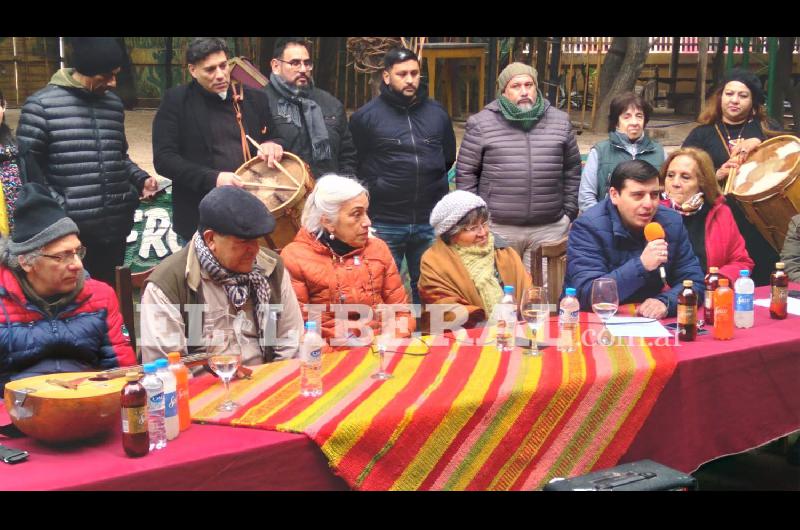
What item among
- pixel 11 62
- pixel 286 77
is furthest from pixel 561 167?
pixel 11 62

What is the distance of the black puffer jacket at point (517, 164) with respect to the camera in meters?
5.20

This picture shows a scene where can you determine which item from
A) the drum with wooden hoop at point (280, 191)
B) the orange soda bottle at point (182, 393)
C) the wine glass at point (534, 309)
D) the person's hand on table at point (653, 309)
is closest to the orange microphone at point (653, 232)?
the person's hand on table at point (653, 309)

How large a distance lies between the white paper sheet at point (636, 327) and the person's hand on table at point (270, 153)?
1814 millimetres

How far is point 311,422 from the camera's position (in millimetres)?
2705

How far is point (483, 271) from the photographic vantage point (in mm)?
4230

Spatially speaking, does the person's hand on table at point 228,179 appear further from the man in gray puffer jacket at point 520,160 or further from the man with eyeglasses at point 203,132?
the man in gray puffer jacket at point 520,160

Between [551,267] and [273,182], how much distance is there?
1439 mm

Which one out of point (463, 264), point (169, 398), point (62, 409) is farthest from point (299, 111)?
point (62, 409)

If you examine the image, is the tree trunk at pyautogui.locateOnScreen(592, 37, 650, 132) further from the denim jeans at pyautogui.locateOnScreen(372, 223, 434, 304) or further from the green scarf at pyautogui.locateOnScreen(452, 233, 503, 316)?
the green scarf at pyautogui.locateOnScreen(452, 233, 503, 316)

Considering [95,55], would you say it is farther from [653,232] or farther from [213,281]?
[653,232]

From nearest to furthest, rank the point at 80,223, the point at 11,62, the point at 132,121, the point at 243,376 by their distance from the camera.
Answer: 1. the point at 243,376
2. the point at 80,223
3. the point at 132,121
4. the point at 11,62

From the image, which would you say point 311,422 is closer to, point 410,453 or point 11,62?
point 410,453

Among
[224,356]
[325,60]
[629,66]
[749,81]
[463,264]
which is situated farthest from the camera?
[629,66]

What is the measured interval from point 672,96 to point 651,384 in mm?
11054
